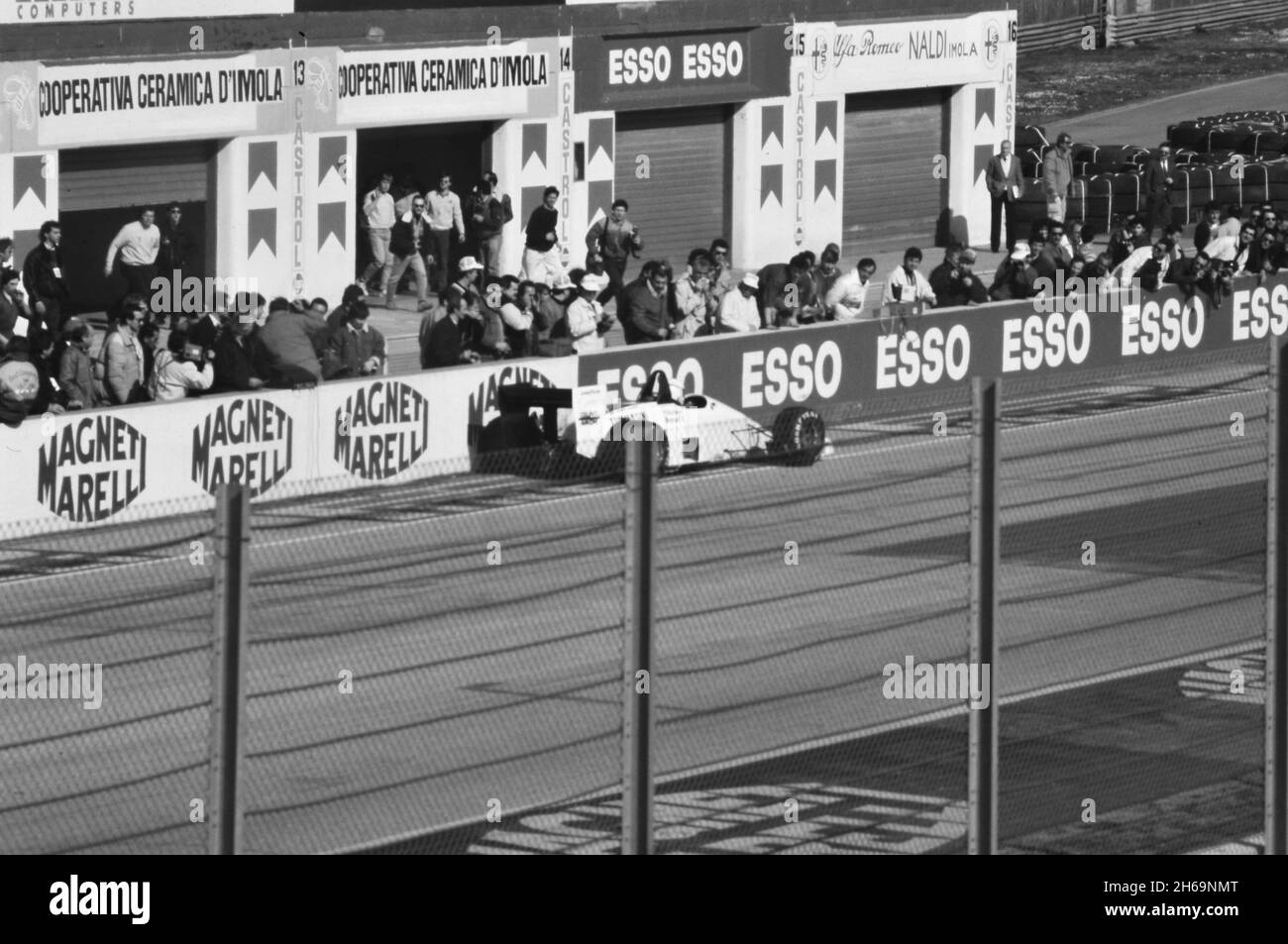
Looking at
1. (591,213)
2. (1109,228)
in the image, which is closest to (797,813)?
(591,213)

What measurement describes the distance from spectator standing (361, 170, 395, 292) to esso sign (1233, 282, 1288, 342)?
1113cm

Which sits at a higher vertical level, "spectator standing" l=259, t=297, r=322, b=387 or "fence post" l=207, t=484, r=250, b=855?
"spectator standing" l=259, t=297, r=322, b=387

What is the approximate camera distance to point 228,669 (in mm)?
8438

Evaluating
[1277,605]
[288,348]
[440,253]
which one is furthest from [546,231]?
[1277,605]

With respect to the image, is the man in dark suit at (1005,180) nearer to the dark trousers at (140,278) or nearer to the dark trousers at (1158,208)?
the dark trousers at (1158,208)

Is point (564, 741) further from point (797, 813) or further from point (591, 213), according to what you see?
point (591, 213)

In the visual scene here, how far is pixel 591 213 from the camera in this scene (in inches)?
1364

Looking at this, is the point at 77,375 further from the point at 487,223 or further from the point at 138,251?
the point at 487,223

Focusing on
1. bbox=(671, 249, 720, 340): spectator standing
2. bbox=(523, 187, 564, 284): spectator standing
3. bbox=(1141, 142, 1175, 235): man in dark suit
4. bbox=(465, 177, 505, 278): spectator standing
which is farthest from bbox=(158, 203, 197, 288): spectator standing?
bbox=(1141, 142, 1175, 235): man in dark suit

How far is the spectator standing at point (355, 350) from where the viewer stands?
2366 centimetres

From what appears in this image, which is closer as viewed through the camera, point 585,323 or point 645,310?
point 585,323

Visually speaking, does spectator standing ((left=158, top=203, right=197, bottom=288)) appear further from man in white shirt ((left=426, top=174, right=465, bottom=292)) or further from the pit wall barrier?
the pit wall barrier

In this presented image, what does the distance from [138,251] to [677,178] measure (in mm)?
11271

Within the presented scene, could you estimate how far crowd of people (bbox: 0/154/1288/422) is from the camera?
72.1ft
